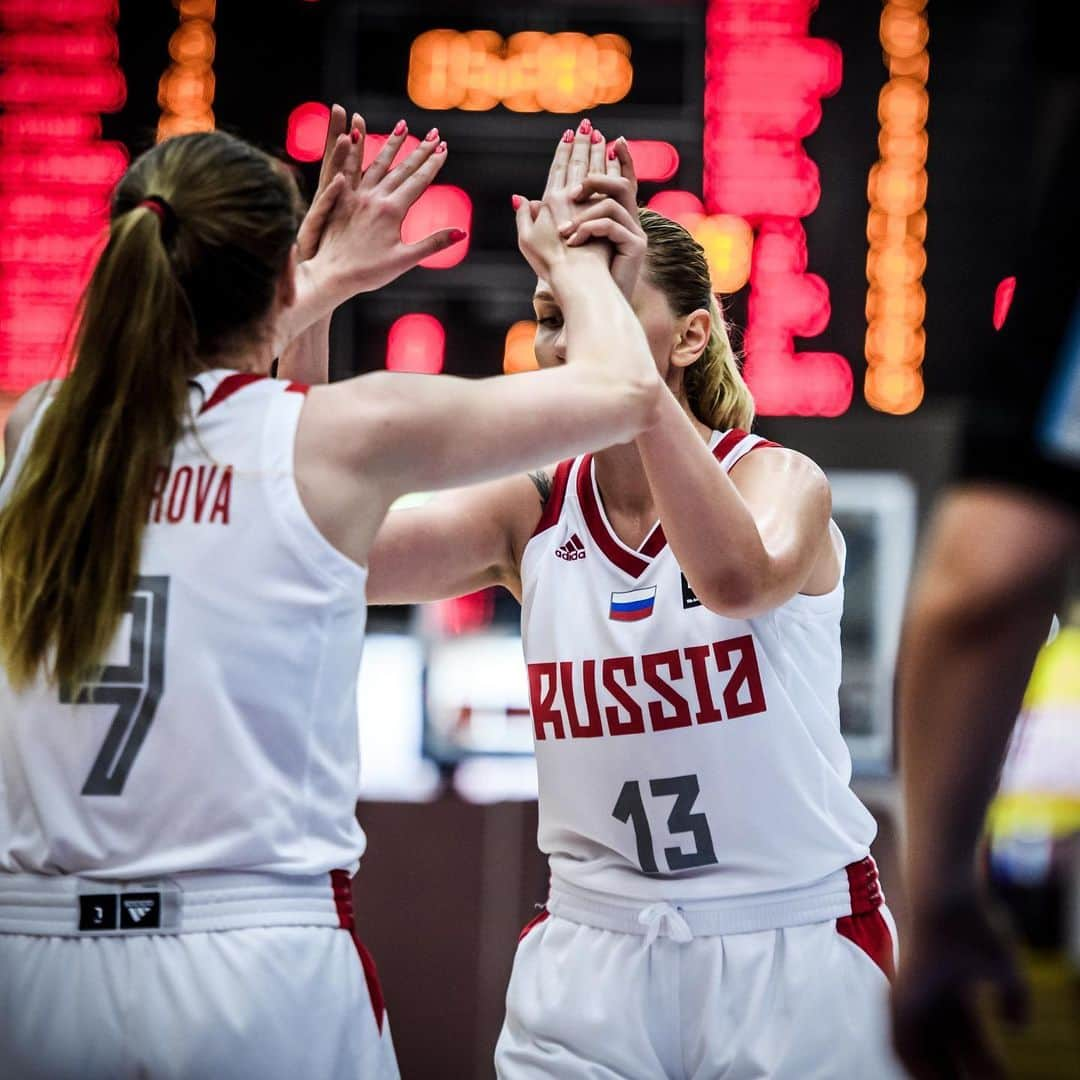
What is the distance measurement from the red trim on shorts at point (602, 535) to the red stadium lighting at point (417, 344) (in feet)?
10.5

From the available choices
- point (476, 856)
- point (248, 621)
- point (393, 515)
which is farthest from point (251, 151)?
point (476, 856)

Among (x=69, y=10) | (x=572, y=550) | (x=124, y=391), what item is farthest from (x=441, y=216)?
(x=124, y=391)

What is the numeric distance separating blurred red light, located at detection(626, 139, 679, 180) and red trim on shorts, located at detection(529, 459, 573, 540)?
3.14 metres

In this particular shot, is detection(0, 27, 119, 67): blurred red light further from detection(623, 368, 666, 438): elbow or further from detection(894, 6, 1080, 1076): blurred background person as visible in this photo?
detection(894, 6, 1080, 1076): blurred background person

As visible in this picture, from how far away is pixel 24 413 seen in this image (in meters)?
1.99

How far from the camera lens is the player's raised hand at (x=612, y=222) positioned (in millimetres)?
2289

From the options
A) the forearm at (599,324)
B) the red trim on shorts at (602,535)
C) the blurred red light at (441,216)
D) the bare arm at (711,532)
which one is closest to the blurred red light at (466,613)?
the blurred red light at (441,216)

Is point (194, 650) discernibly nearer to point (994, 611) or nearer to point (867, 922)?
point (994, 611)

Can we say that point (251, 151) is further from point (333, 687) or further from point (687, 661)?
point (687, 661)

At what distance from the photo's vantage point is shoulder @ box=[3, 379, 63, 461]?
196 cm

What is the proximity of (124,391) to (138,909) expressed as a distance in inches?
22.6

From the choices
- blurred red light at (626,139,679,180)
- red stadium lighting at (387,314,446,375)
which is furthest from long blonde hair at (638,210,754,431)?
red stadium lighting at (387,314,446,375)

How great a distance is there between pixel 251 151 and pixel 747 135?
3.98 m

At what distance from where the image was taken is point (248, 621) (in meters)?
1.81
